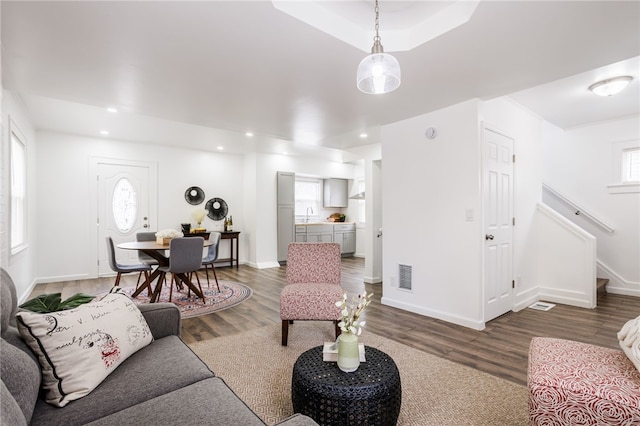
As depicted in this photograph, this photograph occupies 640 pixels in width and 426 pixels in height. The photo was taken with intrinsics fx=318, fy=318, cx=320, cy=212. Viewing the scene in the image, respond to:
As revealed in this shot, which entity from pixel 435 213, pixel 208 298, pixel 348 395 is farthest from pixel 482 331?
pixel 208 298

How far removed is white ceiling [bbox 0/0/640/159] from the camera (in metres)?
1.85

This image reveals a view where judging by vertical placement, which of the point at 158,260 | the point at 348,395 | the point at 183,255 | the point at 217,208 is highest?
the point at 217,208

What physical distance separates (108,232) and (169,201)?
1162 millimetres

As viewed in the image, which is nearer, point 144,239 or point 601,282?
point 601,282

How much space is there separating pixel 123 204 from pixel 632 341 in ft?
22.3

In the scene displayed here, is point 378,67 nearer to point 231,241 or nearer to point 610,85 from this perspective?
point 610,85

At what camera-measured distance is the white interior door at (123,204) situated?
567cm

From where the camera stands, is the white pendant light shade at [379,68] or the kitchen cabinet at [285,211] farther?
the kitchen cabinet at [285,211]

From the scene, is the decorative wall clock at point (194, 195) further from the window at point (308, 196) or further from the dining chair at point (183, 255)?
the dining chair at point (183, 255)

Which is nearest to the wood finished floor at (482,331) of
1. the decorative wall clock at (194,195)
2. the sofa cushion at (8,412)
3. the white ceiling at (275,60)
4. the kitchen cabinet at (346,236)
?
the sofa cushion at (8,412)

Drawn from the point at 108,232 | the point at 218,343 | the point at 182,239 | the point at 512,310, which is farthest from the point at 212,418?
the point at 108,232

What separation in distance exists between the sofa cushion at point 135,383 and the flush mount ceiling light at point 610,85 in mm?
4343

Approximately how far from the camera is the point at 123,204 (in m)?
5.92

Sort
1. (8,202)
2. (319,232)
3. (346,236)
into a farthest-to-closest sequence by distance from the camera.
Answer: (346,236)
(319,232)
(8,202)
